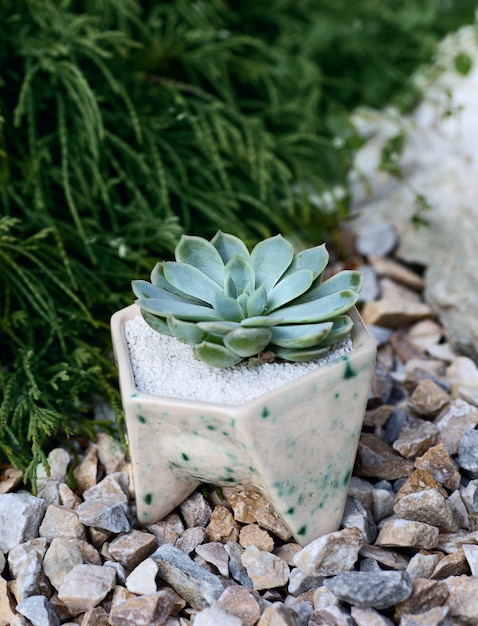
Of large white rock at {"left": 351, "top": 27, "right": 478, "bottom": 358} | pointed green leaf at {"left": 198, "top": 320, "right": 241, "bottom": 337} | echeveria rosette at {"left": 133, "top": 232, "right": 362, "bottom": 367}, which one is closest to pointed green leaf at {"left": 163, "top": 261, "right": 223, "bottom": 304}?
echeveria rosette at {"left": 133, "top": 232, "right": 362, "bottom": 367}

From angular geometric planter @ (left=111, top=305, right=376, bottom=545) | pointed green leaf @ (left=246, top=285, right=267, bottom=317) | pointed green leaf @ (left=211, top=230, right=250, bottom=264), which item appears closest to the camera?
angular geometric planter @ (left=111, top=305, right=376, bottom=545)

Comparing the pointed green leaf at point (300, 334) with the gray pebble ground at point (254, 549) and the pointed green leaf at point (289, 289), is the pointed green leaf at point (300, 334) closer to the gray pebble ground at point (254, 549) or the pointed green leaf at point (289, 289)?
the pointed green leaf at point (289, 289)

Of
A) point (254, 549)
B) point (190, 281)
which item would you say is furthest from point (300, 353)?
point (254, 549)

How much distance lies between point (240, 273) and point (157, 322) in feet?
0.55

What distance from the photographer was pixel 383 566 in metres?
1.26

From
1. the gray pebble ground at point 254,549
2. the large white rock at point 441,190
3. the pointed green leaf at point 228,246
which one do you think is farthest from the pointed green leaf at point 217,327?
the large white rock at point 441,190

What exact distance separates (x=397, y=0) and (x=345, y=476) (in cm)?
211

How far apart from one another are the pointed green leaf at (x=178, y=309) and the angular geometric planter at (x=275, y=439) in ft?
0.33

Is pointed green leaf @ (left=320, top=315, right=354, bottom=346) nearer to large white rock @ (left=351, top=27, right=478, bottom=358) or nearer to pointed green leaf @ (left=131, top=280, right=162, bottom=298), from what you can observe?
pointed green leaf @ (left=131, top=280, right=162, bottom=298)

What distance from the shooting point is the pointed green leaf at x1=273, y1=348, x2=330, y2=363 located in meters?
1.17

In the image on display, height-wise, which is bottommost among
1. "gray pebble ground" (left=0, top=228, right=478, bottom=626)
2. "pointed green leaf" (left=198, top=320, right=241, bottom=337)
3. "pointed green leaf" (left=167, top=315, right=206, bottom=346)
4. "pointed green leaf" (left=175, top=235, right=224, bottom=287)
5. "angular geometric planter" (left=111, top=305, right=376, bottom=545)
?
"gray pebble ground" (left=0, top=228, right=478, bottom=626)

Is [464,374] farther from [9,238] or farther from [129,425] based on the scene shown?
[9,238]

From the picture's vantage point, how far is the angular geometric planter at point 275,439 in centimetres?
111

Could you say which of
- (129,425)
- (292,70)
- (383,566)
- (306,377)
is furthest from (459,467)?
(292,70)
